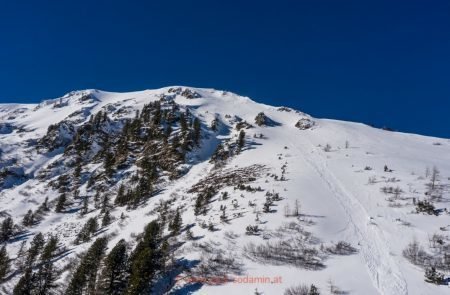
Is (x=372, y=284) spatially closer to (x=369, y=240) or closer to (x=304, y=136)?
(x=369, y=240)

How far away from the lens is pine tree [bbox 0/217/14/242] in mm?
77188

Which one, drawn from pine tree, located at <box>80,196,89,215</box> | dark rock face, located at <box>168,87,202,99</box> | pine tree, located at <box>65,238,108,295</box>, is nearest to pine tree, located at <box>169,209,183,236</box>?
pine tree, located at <box>65,238,108,295</box>

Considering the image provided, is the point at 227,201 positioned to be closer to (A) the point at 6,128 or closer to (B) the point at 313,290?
(B) the point at 313,290

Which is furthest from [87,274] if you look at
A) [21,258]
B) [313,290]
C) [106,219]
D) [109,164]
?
[109,164]

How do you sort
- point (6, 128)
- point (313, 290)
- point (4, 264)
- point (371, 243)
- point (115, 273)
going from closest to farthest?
point (313, 290)
point (115, 273)
point (371, 243)
point (4, 264)
point (6, 128)

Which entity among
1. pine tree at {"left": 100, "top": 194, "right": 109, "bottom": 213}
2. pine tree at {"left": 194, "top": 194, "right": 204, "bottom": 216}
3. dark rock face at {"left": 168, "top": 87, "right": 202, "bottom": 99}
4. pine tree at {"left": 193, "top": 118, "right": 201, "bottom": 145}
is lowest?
pine tree at {"left": 100, "top": 194, "right": 109, "bottom": 213}

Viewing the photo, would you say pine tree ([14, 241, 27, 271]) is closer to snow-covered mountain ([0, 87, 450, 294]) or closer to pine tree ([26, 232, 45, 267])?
snow-covered mountain ([0, 87, 450, 294])

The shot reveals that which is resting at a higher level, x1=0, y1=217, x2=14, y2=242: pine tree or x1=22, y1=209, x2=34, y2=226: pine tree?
x1=22, y1=209, x2=34, y2=226: pine tree

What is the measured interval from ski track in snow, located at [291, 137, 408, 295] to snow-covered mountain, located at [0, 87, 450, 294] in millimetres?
221

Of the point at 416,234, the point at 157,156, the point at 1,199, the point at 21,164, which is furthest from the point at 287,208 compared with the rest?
the point at 21,164

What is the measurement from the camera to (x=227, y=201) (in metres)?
63.6

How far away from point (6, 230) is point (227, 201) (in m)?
49.1

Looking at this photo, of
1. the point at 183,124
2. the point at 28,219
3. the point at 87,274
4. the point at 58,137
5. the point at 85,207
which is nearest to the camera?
the point at 87,274

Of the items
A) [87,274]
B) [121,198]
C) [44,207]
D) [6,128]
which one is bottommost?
[44,207]
